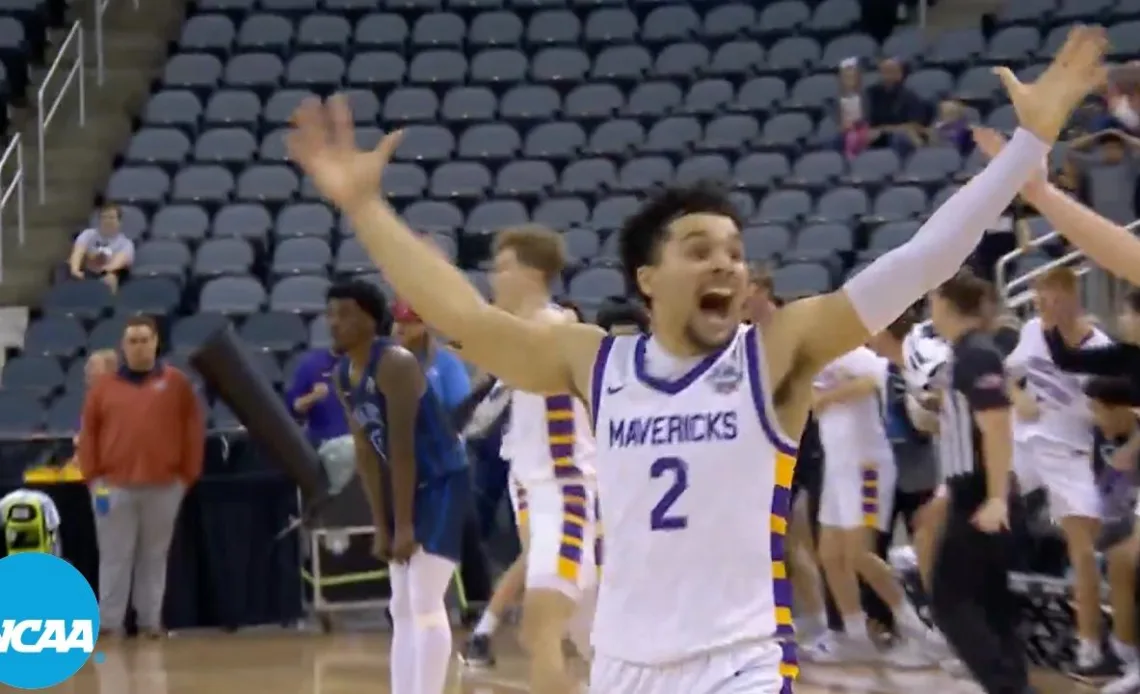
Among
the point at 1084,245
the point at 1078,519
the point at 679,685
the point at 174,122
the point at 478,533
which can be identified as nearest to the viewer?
the point at 679,685

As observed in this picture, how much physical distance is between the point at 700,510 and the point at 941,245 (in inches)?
25.5

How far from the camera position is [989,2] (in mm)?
17406

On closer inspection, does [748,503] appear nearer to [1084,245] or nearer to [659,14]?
[1084,245]

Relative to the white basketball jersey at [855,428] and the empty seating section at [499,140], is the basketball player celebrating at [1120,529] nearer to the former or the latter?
the white basketball jersey at [855,428]

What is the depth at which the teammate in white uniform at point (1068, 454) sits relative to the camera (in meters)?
8.02

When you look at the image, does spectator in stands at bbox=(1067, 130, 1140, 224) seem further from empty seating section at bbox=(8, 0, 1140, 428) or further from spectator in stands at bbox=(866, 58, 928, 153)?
spectator in stands at bbox=(866, 58, 928, 153)

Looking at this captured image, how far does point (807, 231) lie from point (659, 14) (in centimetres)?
431

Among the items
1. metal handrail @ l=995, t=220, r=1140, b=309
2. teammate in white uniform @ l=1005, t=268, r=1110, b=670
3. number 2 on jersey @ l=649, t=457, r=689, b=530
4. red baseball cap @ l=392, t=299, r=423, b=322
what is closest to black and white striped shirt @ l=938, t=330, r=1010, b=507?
teammate in white uniform @ l=1005, t=268, r=1110, b=670

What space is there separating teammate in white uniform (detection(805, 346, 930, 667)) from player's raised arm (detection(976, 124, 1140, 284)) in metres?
4.94

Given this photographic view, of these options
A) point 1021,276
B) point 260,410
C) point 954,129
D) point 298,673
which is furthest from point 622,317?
point 954,129

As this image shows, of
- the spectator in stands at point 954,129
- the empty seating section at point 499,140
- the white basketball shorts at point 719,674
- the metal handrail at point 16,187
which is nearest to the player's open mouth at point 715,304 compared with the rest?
the white basketball shorts at point 719,674

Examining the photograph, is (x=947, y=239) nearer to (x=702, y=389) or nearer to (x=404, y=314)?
(x=702, y=389)

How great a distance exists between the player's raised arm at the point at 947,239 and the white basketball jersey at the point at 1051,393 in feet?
14.8

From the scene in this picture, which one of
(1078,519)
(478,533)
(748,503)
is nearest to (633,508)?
(748,503)
